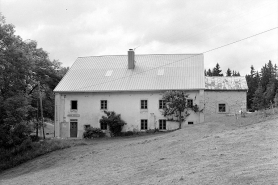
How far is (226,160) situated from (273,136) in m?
3.85

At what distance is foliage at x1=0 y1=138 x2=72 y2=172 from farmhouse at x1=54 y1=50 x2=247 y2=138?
5.68 metres

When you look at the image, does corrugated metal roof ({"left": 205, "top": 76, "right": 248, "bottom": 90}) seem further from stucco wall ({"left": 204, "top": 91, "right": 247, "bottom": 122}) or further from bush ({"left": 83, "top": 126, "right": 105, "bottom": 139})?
bush ({"left": 83, "top": 126, "right": 105, "bottom": 139})

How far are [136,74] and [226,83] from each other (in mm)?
9624

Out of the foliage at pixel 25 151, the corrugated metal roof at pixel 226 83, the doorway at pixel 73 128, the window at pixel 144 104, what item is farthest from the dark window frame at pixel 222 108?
the foliage at pixel 25 151

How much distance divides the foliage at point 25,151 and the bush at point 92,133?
4401 millimetres

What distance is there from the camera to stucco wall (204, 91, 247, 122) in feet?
121

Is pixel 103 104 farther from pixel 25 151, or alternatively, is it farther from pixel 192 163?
pixel 192 163

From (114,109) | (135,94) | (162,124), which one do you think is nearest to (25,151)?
(114,109)

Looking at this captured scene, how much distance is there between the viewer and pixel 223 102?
3731 centimetres

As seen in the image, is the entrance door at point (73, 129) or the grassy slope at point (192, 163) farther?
the entrance door at point (73, 129)

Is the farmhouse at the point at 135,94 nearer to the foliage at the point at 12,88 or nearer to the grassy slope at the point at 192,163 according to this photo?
the foliage at the point at 12,88

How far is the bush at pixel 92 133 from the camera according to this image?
35.3 m

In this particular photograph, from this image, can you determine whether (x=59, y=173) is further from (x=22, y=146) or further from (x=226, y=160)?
(x=22, y=146)

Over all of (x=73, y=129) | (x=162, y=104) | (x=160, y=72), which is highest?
(x=160, y=72)
